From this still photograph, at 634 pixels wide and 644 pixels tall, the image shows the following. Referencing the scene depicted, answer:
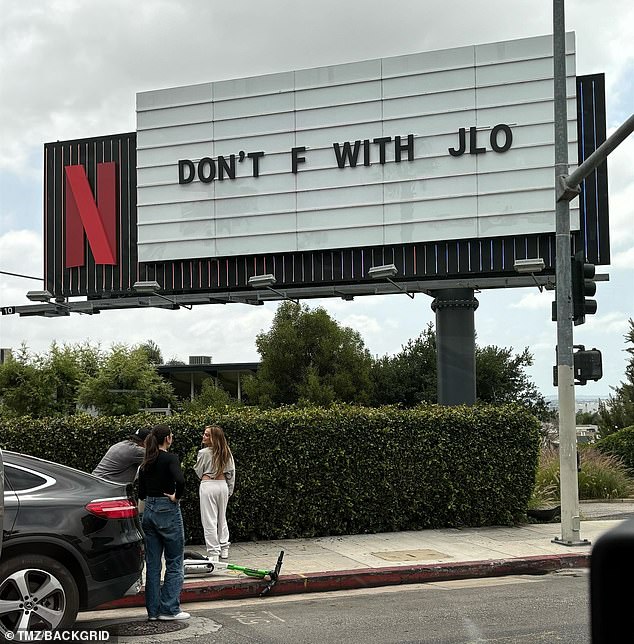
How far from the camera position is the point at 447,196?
71.0 feet

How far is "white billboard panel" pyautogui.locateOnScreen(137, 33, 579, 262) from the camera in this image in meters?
21.3

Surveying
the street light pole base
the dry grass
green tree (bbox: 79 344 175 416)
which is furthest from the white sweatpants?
green tree (bbox: 79 344 175 416)

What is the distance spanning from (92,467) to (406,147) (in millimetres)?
11733

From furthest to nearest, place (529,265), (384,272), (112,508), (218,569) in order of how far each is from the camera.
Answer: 1. (384,272)
2. (529,265)
3. (218,569)
4. (112,508)

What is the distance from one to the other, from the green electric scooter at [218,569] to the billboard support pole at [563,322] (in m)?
4.88

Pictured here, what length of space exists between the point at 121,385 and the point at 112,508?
25.0 m

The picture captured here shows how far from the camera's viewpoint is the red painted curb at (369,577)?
34.5 ft

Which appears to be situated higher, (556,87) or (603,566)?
(556,87)

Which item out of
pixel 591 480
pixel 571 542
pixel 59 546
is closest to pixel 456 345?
pixel 591 480

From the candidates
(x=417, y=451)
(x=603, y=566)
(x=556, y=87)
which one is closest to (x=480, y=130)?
(x=556, y=87)

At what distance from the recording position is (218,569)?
1136cm

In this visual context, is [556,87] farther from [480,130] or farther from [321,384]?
[321,384]

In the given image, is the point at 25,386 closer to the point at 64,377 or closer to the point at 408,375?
the point at 64,377

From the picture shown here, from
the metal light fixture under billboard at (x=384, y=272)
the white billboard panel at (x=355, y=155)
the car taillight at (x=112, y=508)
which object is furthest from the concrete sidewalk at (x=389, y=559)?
the white billboard panel at (x=355, y=155)
